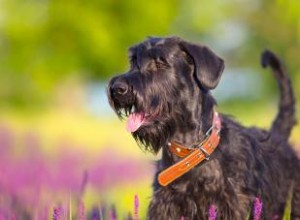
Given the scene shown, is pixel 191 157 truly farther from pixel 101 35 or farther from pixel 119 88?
pixel 101 35

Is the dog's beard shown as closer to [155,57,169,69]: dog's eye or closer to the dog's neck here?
the dog's neck

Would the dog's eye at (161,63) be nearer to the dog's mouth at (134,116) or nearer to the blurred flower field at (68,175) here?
the dog's mouth at (134,116)

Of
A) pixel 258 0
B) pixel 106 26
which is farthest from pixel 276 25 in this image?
pixel 106 26

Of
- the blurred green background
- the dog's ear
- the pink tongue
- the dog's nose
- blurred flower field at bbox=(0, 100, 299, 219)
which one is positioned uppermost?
the blurred green background

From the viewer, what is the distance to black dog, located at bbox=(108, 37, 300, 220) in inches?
222

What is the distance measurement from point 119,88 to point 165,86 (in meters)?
0.45

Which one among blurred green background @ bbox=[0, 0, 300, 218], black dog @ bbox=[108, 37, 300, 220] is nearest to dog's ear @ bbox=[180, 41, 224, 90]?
black dog @ bbox=[108, 37, 300, 220]

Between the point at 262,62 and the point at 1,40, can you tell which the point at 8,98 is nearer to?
the point at 1,40

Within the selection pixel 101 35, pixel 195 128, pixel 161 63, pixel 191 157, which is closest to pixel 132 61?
pixel 161 63

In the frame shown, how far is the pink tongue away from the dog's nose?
0.24 metres

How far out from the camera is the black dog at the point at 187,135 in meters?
5.64

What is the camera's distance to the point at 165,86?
5.75 m

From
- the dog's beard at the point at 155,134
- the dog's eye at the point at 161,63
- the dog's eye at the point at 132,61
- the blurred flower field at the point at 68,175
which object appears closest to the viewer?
the dog's beard at the point at 155,134

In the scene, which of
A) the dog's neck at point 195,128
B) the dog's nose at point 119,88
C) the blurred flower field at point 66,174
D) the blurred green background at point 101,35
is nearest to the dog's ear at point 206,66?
the dog's neck at point 195,128
